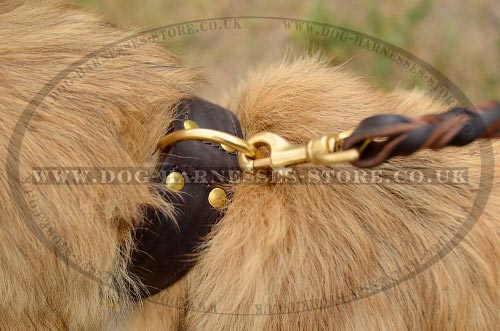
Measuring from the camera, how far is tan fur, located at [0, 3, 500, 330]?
1185 mm

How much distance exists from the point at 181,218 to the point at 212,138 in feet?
0.67

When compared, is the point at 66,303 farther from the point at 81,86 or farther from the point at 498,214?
the point at 498,214

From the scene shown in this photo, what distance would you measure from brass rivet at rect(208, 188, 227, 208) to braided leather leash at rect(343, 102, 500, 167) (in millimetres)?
340

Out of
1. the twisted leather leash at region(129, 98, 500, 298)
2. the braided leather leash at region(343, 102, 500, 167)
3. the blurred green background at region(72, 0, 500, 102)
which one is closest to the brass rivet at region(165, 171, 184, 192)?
the twisted leather leash at region(129, 98, 500, 298)

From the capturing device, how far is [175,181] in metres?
1.25

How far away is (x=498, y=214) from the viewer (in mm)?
1334

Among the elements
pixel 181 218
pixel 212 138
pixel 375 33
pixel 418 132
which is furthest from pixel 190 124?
pixel 375 33

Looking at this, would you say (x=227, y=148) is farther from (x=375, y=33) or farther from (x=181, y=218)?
(x=375, y=33)

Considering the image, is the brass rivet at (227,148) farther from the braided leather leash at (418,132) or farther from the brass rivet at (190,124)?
the braided leather leash at (418,132)

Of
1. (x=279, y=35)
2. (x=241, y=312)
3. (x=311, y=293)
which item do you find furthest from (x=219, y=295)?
(x=279, y=35)

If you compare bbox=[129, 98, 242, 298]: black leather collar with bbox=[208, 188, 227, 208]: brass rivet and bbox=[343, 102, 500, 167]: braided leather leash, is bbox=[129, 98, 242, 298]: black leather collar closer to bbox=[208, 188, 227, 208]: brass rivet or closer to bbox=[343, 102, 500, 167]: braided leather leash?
bbox=[208, 188, 227, 208]: brass rivet

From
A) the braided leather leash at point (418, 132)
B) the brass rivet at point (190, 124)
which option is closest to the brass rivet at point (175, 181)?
the brass rivet at point (190, 124)

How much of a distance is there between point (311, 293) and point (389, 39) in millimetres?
2151

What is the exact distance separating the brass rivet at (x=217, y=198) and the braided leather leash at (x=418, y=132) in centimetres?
34
